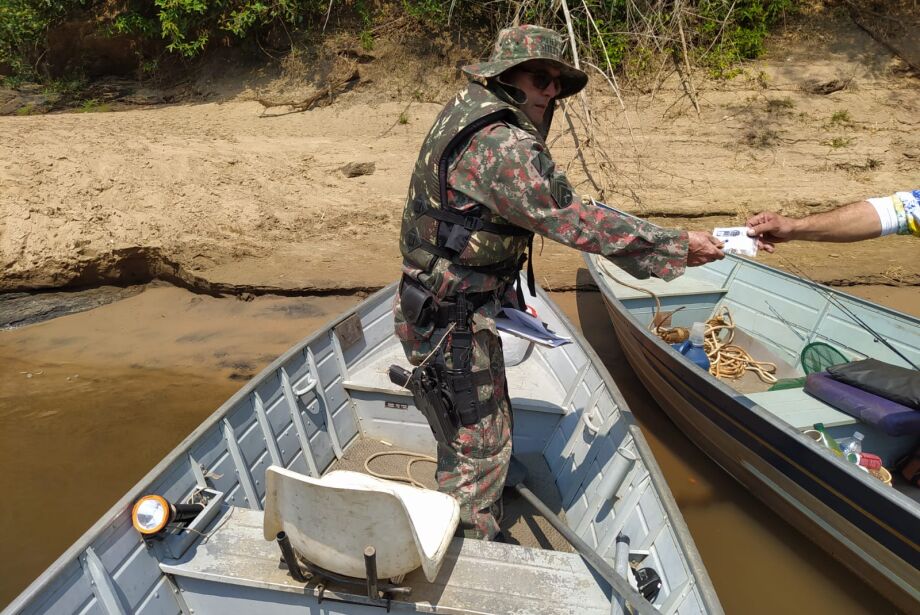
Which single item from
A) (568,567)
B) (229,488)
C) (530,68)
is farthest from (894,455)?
(229,488)

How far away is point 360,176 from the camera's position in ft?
27.9

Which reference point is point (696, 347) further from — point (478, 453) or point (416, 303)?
point (416, 303)

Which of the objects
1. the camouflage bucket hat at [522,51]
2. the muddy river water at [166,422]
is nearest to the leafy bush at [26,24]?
the muddy river water at [166,422]

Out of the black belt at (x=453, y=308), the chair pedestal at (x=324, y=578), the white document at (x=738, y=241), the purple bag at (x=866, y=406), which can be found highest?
the white document at (x=738, y=241)

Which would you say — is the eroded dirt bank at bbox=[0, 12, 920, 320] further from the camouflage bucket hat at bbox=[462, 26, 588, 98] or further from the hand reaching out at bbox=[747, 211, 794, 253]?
the camouflage bucket hat at bbox=[462, 26, 588, 98]

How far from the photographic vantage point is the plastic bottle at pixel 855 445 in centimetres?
339

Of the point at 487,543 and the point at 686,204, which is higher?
the point at 487,543

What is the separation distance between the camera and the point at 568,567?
220 centimetres

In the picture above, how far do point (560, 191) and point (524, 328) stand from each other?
0.82m

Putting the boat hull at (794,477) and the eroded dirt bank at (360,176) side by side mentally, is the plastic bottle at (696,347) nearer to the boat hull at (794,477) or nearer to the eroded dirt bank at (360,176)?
the boat hull at (794,477)

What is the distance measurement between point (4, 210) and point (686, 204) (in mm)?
8796

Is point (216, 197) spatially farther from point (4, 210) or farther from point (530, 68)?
point (530, 68)

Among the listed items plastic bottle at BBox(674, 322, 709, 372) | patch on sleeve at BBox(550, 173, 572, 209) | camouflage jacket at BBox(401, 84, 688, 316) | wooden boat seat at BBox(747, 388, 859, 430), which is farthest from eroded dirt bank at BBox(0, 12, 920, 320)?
patch on sleeve at BBox(550, 173, 572, 209)

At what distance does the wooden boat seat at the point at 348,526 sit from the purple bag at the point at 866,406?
2801mm
